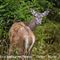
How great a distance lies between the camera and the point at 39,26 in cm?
753

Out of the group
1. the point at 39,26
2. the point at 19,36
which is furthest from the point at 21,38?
the point at 39,26

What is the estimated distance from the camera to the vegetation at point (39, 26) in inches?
251

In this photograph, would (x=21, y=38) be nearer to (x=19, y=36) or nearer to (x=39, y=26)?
(x=19, y=36)

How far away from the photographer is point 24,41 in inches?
223

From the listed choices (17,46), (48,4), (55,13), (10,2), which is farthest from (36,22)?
(55,13)

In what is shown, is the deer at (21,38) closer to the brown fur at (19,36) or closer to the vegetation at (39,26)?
the brown fur at (19,36)

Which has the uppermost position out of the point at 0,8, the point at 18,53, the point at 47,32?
the point at 0,8

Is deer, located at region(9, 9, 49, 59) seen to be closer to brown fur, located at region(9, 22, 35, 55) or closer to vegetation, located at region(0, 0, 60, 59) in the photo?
brown fur, located at region(9, 22, 35, 55)

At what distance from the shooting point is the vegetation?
6.37 metres

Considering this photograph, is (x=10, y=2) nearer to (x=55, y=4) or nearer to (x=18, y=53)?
(x=18, y=53)

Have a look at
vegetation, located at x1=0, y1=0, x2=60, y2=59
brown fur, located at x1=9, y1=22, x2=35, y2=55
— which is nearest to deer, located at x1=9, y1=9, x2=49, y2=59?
brown fur, located at x1=9, y1=22, x2=35, y2=55

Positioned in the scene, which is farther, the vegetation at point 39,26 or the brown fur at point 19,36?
the vegetation at point 39,26

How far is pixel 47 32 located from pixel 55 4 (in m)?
1.37

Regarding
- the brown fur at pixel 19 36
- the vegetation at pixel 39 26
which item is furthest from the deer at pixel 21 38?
the vegetation at pixel 39 26
